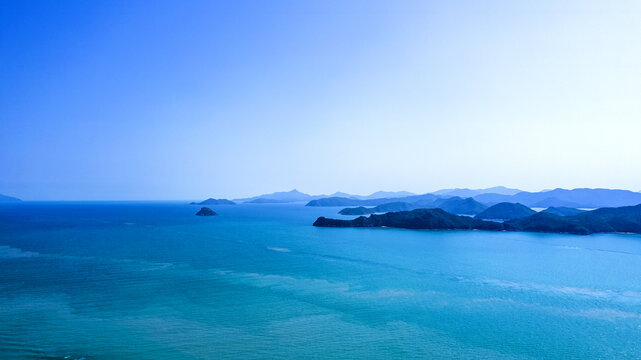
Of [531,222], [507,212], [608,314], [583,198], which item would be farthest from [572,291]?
[583,198]

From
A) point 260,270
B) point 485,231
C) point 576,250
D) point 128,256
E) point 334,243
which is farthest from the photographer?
point 485,231

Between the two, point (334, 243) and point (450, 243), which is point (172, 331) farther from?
point (450, 243)

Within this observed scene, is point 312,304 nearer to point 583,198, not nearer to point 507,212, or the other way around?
point 507,212

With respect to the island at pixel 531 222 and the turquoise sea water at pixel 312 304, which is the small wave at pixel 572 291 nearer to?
the turquoise sea water at pixel 312 304

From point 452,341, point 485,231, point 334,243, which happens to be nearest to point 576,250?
point 485,231

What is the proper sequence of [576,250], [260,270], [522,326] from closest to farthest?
[522,326] < [260,270] < [576,250]

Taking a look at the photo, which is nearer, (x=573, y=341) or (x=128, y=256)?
(x=573, y=341)

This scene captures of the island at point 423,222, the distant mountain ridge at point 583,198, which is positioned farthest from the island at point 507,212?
the distant mountain ridge at point 583,198
